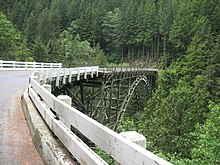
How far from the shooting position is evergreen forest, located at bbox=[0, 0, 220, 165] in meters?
21.8

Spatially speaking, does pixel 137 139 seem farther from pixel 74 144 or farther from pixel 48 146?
pixel 48 146

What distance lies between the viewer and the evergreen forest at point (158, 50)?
71.7 feet

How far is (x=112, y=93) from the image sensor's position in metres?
27.7

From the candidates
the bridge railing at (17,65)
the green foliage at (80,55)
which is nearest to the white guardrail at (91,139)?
the bridge railing at (17,65)

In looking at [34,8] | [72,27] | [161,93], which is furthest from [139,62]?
[34,8]

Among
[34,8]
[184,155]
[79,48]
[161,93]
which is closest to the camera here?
[184,155]

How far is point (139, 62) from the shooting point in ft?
262

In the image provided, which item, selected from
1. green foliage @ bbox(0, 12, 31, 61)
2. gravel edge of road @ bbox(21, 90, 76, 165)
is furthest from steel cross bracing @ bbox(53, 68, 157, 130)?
gravel edge of road @ bbox(21, 90, 76, 165)

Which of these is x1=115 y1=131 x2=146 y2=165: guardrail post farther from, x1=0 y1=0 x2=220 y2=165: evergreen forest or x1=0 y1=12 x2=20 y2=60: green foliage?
x1=0 y1=12 x2=20 y2=60: green foliage

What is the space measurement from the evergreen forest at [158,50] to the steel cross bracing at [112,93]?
1.93 metres

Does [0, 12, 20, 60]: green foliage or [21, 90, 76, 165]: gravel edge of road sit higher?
[0, 12, 20, 60]: green foliage

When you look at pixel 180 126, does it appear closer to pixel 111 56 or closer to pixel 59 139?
pixel 59 139

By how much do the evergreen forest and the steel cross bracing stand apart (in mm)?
1935

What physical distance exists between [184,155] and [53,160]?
19195mm
